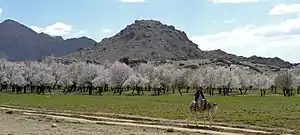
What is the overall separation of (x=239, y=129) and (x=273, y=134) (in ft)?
11.2

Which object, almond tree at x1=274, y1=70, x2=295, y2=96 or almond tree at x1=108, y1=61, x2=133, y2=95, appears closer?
almond tree at x1=274, y1=70, x2=295, y2=96

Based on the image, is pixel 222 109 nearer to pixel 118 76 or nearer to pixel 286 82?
pixel 286 82

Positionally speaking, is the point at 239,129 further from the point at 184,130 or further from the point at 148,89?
the point at 148,89

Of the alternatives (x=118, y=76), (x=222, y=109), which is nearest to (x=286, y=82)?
(x=118, y=76)

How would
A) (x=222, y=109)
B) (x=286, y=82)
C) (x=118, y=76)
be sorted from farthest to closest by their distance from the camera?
(x=118, y=76), (x=286, y=82), (x=222, y=109)

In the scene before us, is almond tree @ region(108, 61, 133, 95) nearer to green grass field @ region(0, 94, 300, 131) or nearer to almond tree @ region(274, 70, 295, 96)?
almond tree @ region(274, 70, 295, 96)

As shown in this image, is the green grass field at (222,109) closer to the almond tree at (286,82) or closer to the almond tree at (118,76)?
the almond tree at (286,82)

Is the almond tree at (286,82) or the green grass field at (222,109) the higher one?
the almond tree at (286,82)

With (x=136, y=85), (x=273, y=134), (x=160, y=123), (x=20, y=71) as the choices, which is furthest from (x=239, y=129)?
(x=20, y=71)

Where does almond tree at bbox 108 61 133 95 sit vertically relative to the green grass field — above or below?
above

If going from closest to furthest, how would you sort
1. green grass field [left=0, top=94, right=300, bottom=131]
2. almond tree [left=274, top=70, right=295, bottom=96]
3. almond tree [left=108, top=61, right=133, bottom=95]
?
1. green grass field [left=0, top=94, right=300, bottom=131]
2. almond tree [left=274, top=70, right=295, bottom=96]
3. almond tree [left=108, top=61, right=133, bottom=95]

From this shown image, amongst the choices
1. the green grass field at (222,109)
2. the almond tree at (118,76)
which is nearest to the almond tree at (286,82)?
the almond tree at (118,76)

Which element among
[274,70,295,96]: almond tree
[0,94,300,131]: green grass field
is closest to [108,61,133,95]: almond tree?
[274,70,295,96]: almond tree

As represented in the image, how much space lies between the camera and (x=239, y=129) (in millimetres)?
36781
